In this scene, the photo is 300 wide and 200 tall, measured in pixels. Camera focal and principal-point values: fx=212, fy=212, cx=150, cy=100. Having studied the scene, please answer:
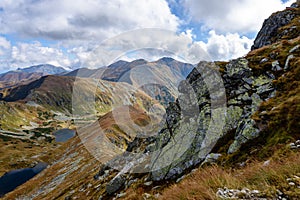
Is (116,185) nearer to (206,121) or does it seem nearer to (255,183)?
(206,121)

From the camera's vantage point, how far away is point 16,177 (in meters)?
153

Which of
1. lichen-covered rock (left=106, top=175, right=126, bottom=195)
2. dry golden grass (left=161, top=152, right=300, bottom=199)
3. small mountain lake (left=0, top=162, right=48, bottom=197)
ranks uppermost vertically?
dry golden grass (left=161, top=152, right=300, bottom=199)

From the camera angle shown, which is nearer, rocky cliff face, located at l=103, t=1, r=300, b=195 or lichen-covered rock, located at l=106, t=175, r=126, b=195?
rocky cliff face, located at l=103, t=1, r=300, b=195

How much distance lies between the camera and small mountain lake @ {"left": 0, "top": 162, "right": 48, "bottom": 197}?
136837 mm

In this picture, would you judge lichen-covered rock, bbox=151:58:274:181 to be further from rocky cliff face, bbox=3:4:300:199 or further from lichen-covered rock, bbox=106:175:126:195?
lichen-covered rock, bbox=106:175:126:195

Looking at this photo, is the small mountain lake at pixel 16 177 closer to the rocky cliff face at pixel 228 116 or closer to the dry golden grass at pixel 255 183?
the rocky cliff face at pixel 228 116

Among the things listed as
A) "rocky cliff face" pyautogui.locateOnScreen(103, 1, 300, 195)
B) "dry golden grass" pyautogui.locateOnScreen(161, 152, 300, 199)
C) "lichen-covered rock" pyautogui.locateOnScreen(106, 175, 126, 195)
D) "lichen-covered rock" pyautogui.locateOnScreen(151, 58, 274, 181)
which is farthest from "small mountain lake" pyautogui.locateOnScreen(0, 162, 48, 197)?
"dry golden grass" pyautogui.locateOnScreen(161, 152, 300, 199)

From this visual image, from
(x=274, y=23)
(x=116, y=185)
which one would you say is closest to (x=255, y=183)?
(x=116, y=185)

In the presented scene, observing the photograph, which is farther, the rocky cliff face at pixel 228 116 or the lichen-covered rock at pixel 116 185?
the lichen-covered rock at pixel 116 185

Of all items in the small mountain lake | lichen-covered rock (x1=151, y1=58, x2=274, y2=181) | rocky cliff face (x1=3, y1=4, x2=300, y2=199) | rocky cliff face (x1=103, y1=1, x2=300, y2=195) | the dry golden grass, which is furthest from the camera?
the small mountain lake

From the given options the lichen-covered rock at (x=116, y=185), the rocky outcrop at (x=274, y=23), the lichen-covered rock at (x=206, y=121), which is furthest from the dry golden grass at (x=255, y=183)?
the rocky outcrop at (x=274, y=23)

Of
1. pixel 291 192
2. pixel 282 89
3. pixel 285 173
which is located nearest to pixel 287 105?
pixel 282 89

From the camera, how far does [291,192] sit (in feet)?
22.3

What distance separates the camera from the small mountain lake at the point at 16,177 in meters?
137
